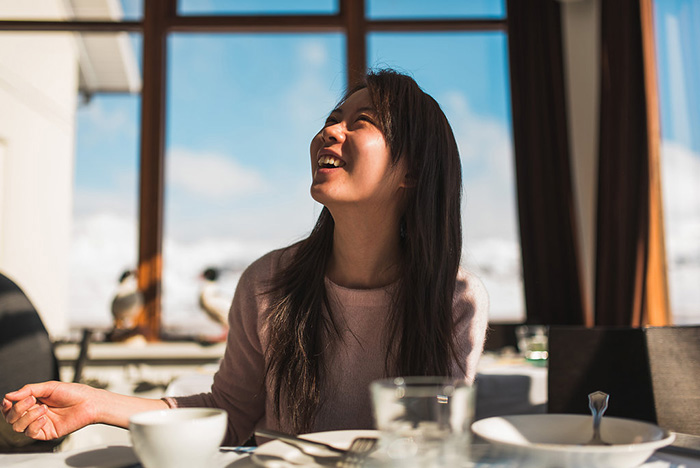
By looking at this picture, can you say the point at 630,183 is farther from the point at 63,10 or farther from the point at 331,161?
the point at 63,10

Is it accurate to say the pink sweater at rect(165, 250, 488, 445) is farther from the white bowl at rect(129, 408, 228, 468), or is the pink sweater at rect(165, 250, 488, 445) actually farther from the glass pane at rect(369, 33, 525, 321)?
the glass pane at rect(369, 33, 525, 321)

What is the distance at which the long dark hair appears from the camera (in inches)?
41.0

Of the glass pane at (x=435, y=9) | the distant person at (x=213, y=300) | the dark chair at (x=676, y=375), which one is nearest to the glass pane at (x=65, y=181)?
the distant person at (x=213, y=300)

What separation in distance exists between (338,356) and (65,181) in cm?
336

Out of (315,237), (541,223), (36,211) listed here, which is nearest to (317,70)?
(541,223)

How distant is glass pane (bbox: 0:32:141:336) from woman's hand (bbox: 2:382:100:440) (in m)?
3.30

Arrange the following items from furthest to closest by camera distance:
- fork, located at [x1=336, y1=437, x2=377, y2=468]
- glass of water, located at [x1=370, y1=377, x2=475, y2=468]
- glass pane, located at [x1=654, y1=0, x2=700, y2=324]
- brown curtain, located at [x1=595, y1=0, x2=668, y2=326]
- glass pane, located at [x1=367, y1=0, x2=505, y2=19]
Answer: glass pane, located at [x1=367, y1=0, x2=505, y2=19]
brown curtain, located at [x1=595, y1=0, x2=668, y2=326]
glass pane, located at [x1=654, y1=0, x2=700, y2=324]
fork, located at [x1=336, y1=437, x2=377, y2=468]
glass of water, located at [x1=370, y1=377, x2=475, y2=468]

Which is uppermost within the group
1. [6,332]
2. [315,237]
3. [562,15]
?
[562,15]

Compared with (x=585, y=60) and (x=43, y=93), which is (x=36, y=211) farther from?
(x=585, y=60)

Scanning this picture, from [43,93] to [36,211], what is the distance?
0.75 metres

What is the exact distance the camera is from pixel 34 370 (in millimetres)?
1233

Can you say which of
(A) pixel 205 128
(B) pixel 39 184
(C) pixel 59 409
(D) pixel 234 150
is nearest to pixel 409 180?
(C) pixel 59 409

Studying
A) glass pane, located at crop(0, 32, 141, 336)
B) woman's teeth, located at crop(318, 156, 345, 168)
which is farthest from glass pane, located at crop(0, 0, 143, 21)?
woman's teeth, located at crop(318, 156, 345, 168)

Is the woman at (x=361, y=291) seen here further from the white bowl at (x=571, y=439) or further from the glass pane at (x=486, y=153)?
the glass pane at (x=486, y=153)
